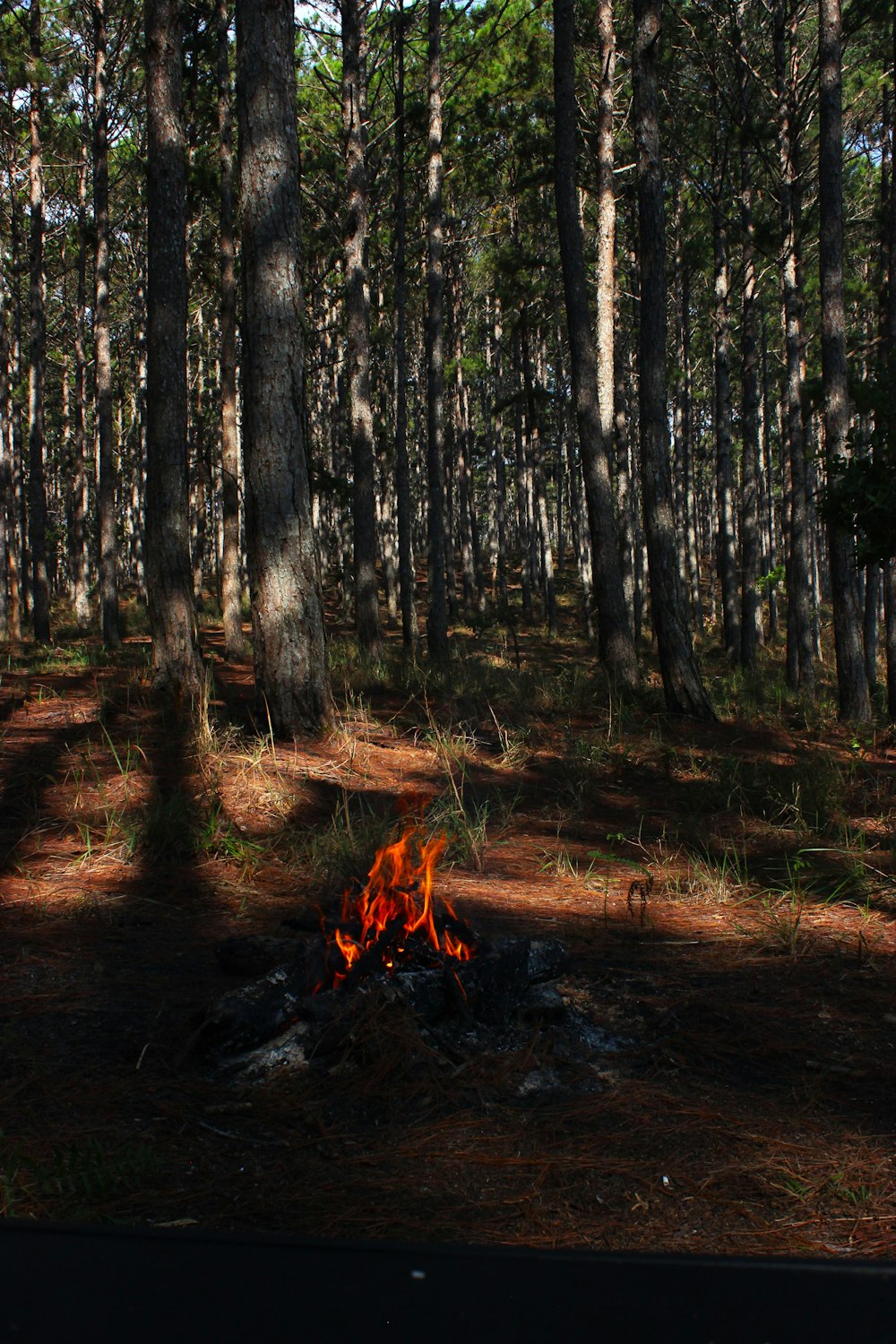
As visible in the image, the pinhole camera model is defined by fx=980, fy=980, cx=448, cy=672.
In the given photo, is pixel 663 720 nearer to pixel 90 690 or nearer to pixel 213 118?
pixel 90 690

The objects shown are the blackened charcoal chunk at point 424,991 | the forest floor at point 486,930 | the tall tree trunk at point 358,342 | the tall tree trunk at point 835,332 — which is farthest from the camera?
the tall tree trunk at point 358,342

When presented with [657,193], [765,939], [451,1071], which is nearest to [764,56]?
[657,193]

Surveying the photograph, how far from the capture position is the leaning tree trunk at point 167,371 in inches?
318

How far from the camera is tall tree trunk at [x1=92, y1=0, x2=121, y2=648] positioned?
598 inches

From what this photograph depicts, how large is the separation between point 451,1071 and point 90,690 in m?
7.00

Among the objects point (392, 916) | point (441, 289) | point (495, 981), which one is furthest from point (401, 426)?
point (495, 981)

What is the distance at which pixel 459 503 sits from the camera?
28250 millimetres

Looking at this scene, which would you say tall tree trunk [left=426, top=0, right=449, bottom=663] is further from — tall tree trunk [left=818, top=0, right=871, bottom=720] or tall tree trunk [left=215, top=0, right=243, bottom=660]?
tall tree trunk [left=818, top=0, right=871, bottom=720]

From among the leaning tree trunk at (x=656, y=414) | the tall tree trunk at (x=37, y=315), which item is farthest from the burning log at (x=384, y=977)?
the tall tree trunk at (x=37, y=315)

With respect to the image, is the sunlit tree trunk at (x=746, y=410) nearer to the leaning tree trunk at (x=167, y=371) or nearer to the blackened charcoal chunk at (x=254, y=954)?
the leaning tree trunk at (x=167, y=371)

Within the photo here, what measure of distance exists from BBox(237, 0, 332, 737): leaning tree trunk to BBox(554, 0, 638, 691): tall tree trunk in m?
4.71

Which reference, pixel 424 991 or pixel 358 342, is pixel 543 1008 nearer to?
pixel 424 991

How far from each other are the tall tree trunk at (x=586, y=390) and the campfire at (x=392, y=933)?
7.17 metres

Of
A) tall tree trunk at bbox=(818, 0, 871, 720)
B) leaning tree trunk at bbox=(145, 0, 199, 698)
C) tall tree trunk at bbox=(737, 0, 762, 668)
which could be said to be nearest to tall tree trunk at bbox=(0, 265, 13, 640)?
leaning tree trunk at bbox=(145, 0, 199, 698)
